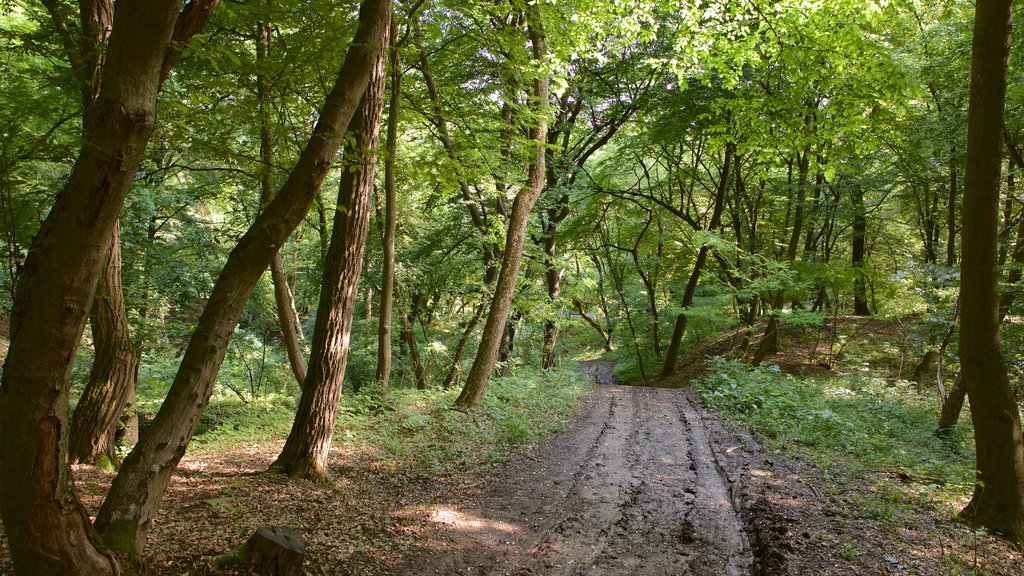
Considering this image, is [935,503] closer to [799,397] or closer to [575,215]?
[799,397]


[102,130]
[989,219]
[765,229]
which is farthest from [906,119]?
[102,130]

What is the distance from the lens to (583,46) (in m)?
9.84

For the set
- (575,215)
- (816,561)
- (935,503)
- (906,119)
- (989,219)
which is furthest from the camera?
(575,215)

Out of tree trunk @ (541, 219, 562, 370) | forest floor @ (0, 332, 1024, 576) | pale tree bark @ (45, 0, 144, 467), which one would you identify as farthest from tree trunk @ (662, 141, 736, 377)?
pale tree bark @ (45, 0, 144, 467)

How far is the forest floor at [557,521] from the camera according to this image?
4.21 meters

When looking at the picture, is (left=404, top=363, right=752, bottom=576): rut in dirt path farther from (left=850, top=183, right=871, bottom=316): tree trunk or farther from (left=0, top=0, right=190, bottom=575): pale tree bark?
(left=850, top=183, right=871, bottom=316): tree trunk

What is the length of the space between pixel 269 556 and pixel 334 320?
2721mm

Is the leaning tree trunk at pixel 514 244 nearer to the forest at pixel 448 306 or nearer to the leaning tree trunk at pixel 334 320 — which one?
the forest at pixel 448 306

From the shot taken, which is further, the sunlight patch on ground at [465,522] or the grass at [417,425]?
the grass at [417,425]

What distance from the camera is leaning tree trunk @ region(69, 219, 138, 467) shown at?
19.1ft

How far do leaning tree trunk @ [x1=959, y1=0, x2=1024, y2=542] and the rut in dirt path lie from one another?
2325mm

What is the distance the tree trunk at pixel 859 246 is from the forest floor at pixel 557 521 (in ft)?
36.2

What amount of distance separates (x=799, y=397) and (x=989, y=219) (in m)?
7.61

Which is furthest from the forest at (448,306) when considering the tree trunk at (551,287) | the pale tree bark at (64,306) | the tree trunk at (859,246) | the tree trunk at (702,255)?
the tree trunk at (702,255)
